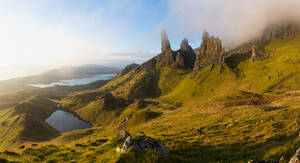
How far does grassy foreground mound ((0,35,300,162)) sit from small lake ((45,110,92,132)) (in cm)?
1081

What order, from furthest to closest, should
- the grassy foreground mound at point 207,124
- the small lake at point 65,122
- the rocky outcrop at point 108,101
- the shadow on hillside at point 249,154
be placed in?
the rocky outcrop at point 108,101 < the small lake at point 65,122 < the grassy foreground mound at point 207,124 < the shadow on hillside at point 249,154

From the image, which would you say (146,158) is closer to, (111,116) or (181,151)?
(181,151)

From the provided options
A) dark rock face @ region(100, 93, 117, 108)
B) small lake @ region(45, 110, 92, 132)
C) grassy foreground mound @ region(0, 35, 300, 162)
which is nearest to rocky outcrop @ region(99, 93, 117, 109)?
dark rock face @ region(100, 93, 117, 108)

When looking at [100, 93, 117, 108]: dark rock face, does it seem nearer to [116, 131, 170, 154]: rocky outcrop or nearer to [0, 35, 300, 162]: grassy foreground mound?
[0, 35, 300, 162]: grassy foreground mound

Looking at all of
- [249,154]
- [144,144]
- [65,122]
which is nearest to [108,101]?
[65,122]

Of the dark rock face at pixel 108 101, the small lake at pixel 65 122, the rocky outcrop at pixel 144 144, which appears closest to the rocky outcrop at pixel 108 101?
the dark rock face at pixel 108 101

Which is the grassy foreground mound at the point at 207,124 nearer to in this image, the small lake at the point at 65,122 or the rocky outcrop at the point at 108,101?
the rocky outcrop at the point at 108,101

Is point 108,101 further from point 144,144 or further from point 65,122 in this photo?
point 144,144

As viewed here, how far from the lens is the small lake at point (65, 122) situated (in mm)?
160500

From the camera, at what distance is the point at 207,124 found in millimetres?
32719

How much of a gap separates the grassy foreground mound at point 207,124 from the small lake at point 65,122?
35.5 ft

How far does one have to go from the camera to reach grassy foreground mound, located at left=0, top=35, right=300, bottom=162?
14.0m

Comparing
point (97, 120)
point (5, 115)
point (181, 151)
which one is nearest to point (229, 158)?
point (181, 151)

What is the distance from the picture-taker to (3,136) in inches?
4857
